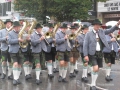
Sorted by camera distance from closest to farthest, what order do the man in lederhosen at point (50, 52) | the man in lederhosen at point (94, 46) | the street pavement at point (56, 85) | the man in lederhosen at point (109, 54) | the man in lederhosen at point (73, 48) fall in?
the man in lederhosen at point (94, 46)
the street pavement at point (56, 85)
the man in lederhosen at point (73, 48)
the man in lederhosen at point (109, 54)
the man in lederhosen at point (50, 52)

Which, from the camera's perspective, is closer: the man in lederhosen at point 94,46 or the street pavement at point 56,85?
the man in lederhosen at point 94,46

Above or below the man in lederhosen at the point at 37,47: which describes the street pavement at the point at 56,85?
below

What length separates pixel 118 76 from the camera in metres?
12.5

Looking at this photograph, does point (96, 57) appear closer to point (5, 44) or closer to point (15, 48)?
point (15, 48)

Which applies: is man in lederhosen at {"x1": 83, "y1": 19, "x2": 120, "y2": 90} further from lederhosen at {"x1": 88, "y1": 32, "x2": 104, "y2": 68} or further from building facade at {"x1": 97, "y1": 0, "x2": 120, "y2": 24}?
building facade at {"x1": 97, "y1": 0, "x2": 120, "y2": 24}

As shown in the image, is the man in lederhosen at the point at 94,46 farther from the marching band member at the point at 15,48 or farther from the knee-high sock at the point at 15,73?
the knee-high sock at the point at 15,73

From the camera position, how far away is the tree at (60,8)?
26.0 m

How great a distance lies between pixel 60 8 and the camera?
85.1 ft

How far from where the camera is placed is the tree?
85.3 feet

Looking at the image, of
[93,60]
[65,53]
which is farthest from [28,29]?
[93,60]

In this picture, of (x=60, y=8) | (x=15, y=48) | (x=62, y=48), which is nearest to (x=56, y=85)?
(x=62, y=48)

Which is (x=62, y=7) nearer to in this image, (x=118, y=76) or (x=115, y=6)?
(x=115, y=6)

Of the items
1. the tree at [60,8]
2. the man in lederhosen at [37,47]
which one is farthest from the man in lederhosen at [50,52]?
the tree at [60,8]

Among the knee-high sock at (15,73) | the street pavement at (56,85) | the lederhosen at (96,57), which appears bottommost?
the street pavement at (56,85)
